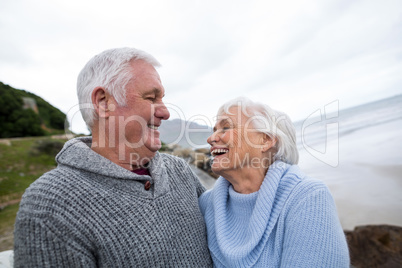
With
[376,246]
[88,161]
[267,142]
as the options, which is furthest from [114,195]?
[376,246]

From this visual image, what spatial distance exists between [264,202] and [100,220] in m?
1.21

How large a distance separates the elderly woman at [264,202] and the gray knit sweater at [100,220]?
1.19 feet

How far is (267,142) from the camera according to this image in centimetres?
214

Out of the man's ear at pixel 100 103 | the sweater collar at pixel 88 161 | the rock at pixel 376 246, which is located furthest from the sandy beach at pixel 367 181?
the man's ear at pixel 100 103

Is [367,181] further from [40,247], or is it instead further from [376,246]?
[40,247]

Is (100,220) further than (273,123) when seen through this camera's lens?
No

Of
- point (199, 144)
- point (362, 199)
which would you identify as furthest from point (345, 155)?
point (199, 144)

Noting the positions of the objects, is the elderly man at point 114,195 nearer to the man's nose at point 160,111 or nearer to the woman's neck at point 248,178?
the man's nose at point 160,111

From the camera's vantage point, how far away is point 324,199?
1533mm

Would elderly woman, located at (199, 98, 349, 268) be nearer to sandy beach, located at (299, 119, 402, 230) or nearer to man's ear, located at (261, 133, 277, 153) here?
man's ear, located at (261, 133, 277, 153)

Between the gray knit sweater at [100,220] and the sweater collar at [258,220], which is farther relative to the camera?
the sweater collar at [258,220]

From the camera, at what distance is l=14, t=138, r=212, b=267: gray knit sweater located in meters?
1.08

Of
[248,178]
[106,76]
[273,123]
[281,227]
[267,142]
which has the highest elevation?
[106,76]

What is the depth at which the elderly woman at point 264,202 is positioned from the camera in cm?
145
